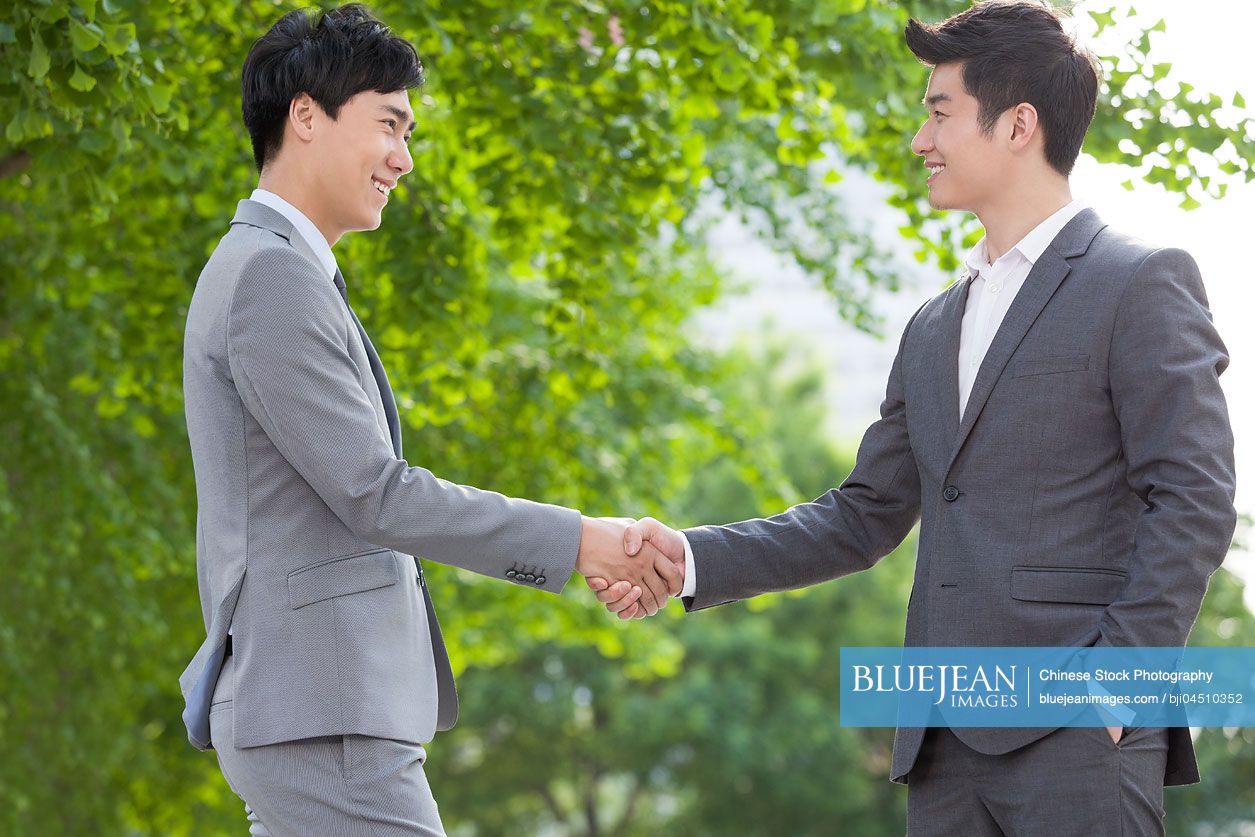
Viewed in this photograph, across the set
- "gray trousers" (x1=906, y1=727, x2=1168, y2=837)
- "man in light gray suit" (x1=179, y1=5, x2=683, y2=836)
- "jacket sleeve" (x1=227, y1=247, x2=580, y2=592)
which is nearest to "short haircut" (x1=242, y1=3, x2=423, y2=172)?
"man in light gray suit" (x1=179, y1=5, x2=683, y2=836)

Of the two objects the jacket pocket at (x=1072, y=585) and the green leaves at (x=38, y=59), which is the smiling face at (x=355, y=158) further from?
the jacket pocket at (x=1072, y=585)

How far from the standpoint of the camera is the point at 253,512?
2891 millimetres

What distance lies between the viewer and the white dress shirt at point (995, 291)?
10.5 feet

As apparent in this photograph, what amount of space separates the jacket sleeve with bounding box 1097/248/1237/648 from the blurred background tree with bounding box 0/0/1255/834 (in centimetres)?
272

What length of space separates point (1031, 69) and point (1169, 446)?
95cm

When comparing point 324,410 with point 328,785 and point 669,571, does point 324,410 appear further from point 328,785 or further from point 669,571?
point 669,571

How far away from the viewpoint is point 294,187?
3.20 meters

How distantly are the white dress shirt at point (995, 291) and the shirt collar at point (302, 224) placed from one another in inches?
54.4

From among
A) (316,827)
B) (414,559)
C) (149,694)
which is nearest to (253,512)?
(414,559)

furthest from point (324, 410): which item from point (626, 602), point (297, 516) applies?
point (626, 602)

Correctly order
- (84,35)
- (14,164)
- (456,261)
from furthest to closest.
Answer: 1. (14,164)
2. (456,261)
3. (84,35)

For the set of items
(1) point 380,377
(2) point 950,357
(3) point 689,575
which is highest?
(2) point 950,357

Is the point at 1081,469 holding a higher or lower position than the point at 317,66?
lower

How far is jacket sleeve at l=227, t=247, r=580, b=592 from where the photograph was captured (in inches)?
114
